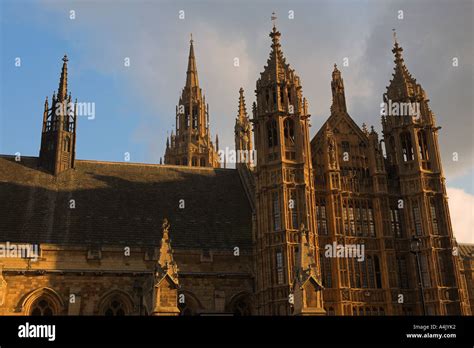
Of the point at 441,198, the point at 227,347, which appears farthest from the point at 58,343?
the point at 441,198

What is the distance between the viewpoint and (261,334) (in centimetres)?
1769

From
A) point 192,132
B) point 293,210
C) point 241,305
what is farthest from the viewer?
point 192,132

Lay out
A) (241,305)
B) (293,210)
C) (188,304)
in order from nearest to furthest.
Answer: (293,210)
(188,304)
(241,305)

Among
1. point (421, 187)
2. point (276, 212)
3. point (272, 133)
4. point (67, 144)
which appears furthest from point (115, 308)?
point (421, 187)

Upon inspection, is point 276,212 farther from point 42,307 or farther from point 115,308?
point 42,307

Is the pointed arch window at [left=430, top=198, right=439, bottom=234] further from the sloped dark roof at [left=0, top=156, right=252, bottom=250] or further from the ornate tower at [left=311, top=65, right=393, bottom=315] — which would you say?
the sloped dark roof at [left=0, top=156, right=252, bottom=250]

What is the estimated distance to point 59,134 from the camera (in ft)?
131

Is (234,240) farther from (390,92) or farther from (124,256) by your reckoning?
(390,92)

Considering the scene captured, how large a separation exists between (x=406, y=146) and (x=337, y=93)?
5.87 m

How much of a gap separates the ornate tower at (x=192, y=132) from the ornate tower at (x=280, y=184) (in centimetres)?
3239

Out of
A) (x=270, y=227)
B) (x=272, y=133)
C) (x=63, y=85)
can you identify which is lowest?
(x=270, y=227)

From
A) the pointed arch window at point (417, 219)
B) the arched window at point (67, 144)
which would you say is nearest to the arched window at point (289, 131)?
the pointed arch window at point (417, 219)

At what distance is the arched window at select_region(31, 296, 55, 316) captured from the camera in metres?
30.9

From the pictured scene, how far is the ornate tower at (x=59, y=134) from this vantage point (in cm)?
3931
